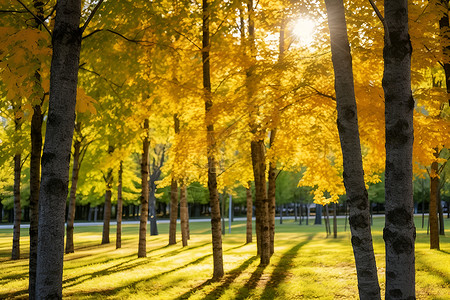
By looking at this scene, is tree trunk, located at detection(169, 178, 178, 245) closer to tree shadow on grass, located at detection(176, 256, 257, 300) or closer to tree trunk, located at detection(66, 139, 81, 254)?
tree trunk, located at detection(66, 139, 81, 254)

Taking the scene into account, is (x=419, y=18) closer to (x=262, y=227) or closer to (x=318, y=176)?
(x=318, y=176)

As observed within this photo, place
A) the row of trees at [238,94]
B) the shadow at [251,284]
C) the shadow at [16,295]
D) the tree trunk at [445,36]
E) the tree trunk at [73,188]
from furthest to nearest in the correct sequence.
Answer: the tree trunk at [73,188]
the shadow at [251,284]
the shadow at [16,295]
the tree trunk at [445,36]
the row of trees at [238,94]

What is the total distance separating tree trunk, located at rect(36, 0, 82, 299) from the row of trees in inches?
0.4

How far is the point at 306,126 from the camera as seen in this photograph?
11.2m

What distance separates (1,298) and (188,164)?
5.14 m

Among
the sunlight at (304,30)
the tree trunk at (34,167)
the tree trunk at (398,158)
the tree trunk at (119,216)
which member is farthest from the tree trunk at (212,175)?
the tree trunk at (119,216)

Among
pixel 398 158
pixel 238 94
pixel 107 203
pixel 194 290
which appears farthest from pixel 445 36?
pixel 107 203

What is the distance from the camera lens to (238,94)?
384 inches

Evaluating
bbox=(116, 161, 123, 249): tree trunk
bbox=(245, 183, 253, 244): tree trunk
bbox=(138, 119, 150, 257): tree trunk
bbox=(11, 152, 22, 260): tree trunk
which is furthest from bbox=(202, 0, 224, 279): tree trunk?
bbox=(116, 161, 123, 249): tree trunk

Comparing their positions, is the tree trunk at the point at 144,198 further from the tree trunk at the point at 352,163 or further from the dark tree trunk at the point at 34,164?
the tree trunk at the point at 352,163

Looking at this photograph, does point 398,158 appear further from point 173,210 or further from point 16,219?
point 173,210

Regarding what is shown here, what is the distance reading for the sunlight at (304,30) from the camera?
9.14 meters

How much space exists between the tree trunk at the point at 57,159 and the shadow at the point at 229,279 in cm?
481

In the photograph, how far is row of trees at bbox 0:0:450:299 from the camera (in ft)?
10.9
